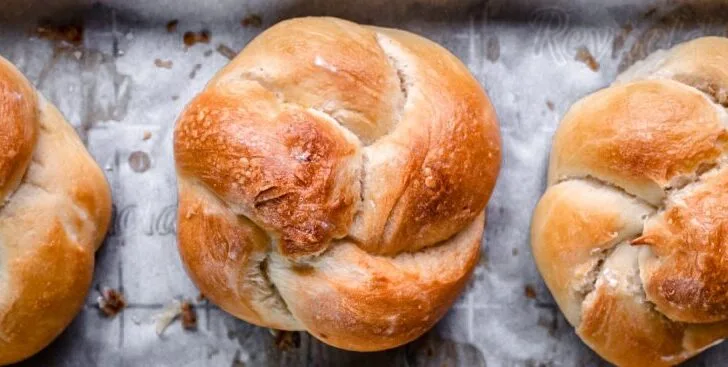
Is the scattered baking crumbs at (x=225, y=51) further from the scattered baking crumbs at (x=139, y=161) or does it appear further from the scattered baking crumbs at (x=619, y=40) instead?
the scattered baking crumbs at (x=619, y=40)

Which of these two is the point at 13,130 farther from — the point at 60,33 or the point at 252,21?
the point at 252,21

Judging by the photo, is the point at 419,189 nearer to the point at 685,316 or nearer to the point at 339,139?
the point at 339,139

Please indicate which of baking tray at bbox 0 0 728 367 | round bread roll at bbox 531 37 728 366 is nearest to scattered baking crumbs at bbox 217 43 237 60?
baking tray at bbox 0 0 728 367

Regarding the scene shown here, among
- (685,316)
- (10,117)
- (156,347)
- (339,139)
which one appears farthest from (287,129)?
(685,316)

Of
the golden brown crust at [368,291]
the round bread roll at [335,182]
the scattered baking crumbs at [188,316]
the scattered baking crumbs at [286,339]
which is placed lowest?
the scattered baking crumbs at [286,339]

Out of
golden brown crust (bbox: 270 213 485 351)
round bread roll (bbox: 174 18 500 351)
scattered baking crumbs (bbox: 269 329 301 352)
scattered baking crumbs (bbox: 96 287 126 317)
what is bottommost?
scattered baking crumbs (bbox: 269 329 301 352)

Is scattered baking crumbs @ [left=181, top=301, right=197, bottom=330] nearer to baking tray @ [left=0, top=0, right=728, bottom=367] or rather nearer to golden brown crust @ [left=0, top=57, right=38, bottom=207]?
baking tray @ [left=0, top=0, right=728, bottom=367]

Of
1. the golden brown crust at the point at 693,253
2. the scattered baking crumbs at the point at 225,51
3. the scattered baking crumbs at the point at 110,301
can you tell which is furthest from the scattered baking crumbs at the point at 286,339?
the golden brown crust at the point at 693,253
